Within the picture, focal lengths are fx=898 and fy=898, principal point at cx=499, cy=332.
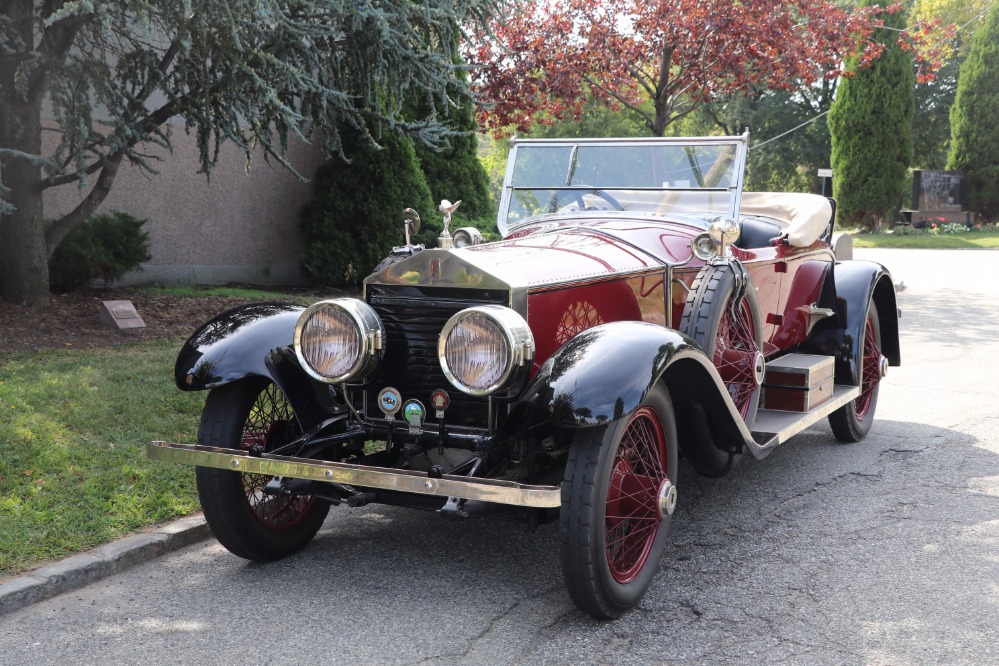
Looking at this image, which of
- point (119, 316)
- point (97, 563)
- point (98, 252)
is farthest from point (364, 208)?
point (97, 563)

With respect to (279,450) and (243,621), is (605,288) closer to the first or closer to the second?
(279,450)

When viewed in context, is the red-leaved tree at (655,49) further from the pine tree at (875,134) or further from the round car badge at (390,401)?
the pine tree at (875,134)

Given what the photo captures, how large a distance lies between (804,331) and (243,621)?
3.67m

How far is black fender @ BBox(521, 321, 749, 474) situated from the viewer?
297cm

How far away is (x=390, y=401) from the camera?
349 cm

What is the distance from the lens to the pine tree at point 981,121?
27.5 m

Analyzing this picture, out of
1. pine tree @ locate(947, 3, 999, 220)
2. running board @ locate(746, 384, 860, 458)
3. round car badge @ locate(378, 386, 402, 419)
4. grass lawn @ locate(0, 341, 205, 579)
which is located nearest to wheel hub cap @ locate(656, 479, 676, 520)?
running board @ locate(746, 384, 860, 458)

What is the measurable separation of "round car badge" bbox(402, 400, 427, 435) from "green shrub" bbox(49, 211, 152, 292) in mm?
5712

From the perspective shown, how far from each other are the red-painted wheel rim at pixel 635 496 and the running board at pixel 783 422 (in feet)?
2.08

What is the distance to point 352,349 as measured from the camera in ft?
11.1

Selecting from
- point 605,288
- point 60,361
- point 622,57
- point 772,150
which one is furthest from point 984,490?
point 772,150

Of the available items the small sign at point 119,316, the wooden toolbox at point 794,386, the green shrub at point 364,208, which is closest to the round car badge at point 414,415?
the wooden toolbox at point 794,386

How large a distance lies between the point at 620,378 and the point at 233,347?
Answer: 1.62 metres

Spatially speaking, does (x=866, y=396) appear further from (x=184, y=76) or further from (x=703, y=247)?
(x=184, y=76)
